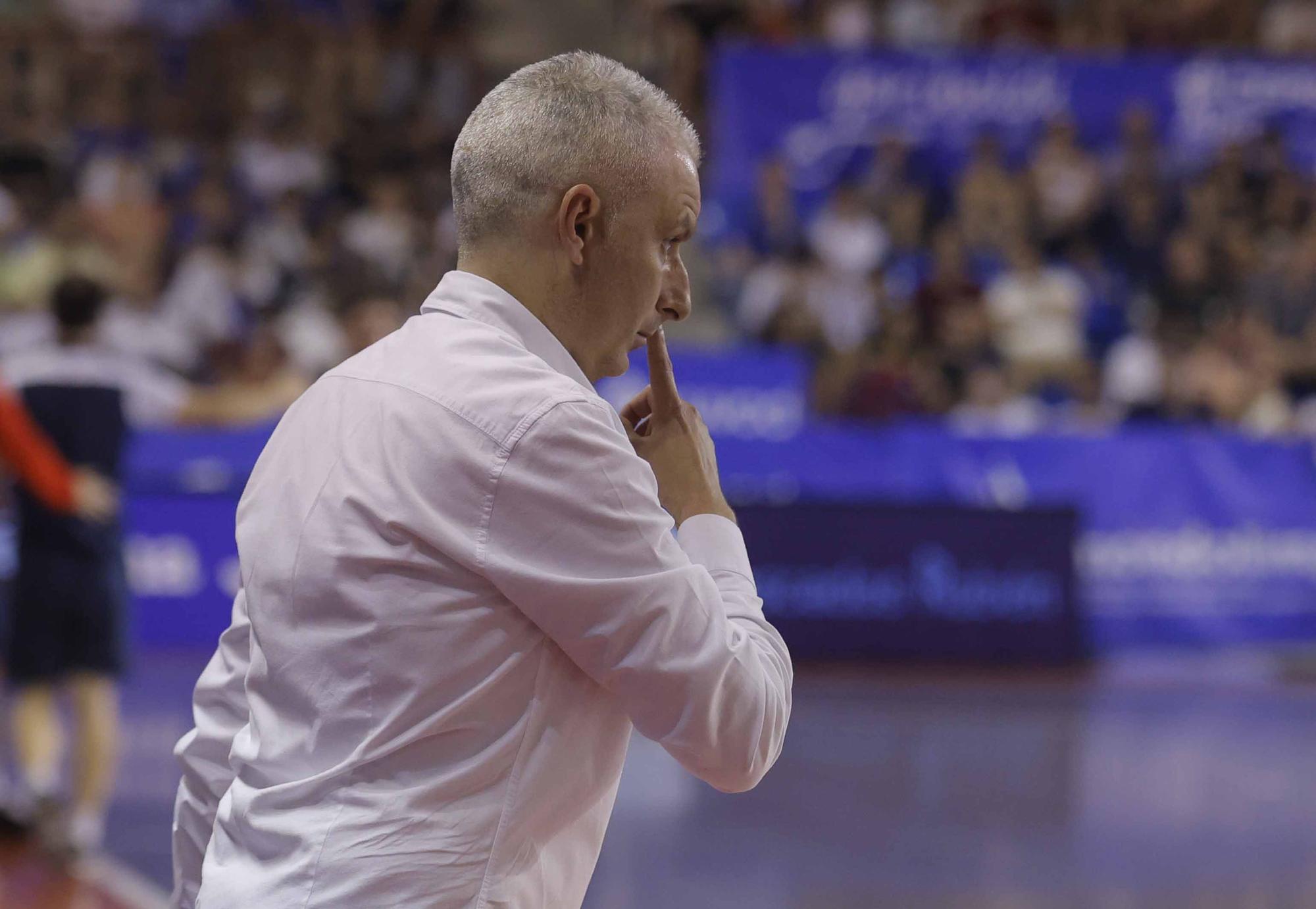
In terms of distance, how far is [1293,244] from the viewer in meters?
12.1

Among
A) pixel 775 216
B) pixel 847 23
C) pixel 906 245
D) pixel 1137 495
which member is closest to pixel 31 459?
pixel 1137 495

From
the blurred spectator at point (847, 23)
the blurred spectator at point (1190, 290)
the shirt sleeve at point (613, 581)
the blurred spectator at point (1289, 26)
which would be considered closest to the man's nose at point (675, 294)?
the shirt sleeve at point (613, 581)

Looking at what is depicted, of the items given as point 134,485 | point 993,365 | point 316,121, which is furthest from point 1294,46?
point 134,485

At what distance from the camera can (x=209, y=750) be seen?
1.78 meters

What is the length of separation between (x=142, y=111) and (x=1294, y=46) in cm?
910

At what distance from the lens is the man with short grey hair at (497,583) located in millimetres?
1425

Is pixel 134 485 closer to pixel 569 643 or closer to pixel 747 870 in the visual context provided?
pixel 747 870

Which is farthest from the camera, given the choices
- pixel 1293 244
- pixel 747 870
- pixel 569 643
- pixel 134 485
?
pixel 1293 244

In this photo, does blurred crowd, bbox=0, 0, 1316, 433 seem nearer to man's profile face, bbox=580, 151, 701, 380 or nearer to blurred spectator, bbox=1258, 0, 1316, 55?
blurred spectator, bbox=1258, 0, 1316, 55

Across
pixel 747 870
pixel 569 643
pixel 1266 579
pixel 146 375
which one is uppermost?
pixel 569 643

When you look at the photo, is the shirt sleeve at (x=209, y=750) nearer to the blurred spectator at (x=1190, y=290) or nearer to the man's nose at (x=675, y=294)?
the man's nose at (x=675, y=294)

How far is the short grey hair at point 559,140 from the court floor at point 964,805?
11.2 feet

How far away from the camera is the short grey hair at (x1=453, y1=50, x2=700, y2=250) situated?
5.02ft

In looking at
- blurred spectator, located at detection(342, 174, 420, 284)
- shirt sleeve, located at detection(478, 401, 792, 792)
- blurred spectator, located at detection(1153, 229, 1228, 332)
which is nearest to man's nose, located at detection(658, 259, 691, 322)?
shirt sleeve, located at detection(478, 401, 792, 792)
